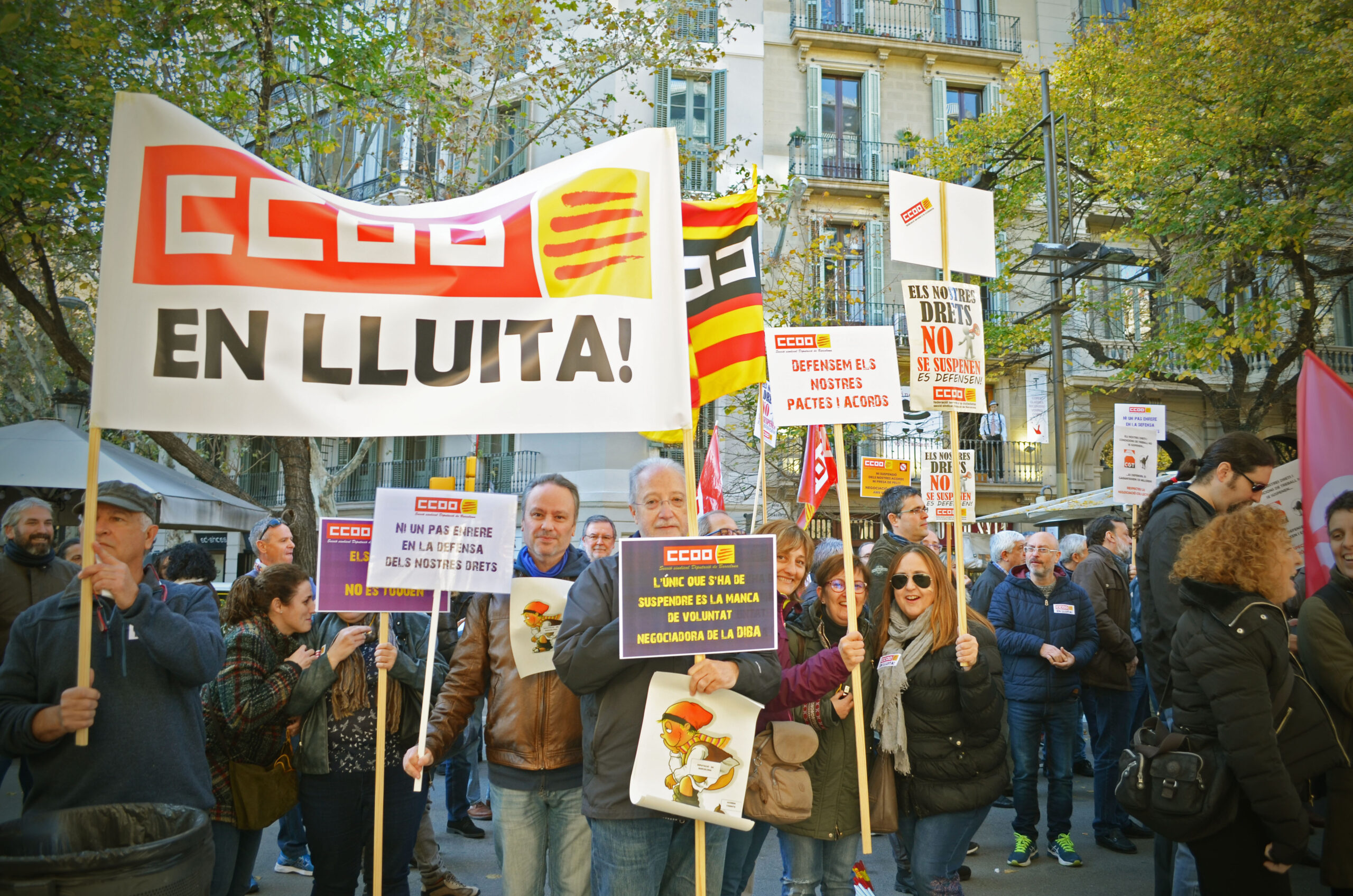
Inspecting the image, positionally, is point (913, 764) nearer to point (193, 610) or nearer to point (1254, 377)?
point (193, 610)

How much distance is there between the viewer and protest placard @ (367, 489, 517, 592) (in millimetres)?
3691

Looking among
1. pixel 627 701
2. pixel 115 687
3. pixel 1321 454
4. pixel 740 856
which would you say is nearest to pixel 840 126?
pixel 1321 454

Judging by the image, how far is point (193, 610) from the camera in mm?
3486

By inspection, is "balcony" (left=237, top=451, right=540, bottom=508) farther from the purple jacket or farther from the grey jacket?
the grey jacket

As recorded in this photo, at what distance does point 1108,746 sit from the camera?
637cm

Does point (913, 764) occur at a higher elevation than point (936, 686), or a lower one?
lower

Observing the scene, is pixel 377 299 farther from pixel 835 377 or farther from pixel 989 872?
pixel 989 872

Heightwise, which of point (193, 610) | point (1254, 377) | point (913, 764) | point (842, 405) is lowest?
point (913, 764)

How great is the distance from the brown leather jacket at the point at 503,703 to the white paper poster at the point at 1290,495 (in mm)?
4754

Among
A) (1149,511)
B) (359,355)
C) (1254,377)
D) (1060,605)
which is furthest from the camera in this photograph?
(1254,377)

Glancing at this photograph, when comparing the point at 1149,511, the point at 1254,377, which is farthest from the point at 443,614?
the point at 1254,377

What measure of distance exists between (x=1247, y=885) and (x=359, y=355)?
3754 millimetres

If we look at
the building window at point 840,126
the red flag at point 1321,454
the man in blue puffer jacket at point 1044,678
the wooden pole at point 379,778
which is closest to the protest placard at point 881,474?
the man in blue puffer jacket at point 1044,678

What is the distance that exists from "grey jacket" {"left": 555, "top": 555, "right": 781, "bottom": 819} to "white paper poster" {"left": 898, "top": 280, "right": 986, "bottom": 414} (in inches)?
80.5
